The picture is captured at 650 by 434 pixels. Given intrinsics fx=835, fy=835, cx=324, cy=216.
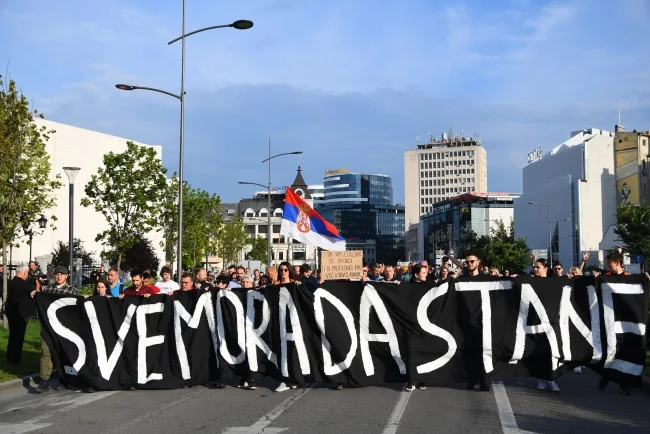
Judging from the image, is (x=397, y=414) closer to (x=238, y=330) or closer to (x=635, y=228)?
(x=238, y=330)

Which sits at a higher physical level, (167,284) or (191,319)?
(167,284)

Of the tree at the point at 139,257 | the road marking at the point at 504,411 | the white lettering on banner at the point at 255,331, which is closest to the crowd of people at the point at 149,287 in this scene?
the white lettering on banner at the point at 255,331

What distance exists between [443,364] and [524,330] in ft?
4.00

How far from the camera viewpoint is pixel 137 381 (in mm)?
12086

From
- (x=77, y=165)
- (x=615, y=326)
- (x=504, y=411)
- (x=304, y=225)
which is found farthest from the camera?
(x=77, y=165)

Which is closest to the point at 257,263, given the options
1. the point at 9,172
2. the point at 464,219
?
the point at 9,172

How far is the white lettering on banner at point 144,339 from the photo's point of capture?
1212 centimetres

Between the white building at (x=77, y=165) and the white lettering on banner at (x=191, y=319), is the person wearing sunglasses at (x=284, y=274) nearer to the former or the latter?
the white lettering on banner at (x=191, y=319)

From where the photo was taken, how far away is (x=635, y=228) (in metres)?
65.4

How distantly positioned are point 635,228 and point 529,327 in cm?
5798

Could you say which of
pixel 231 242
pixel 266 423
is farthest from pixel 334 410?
pixel 231 242

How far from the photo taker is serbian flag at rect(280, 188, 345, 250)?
56.2 feet

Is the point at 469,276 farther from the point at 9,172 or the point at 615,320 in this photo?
the point at 9,172

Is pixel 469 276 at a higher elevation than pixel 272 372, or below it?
higher
